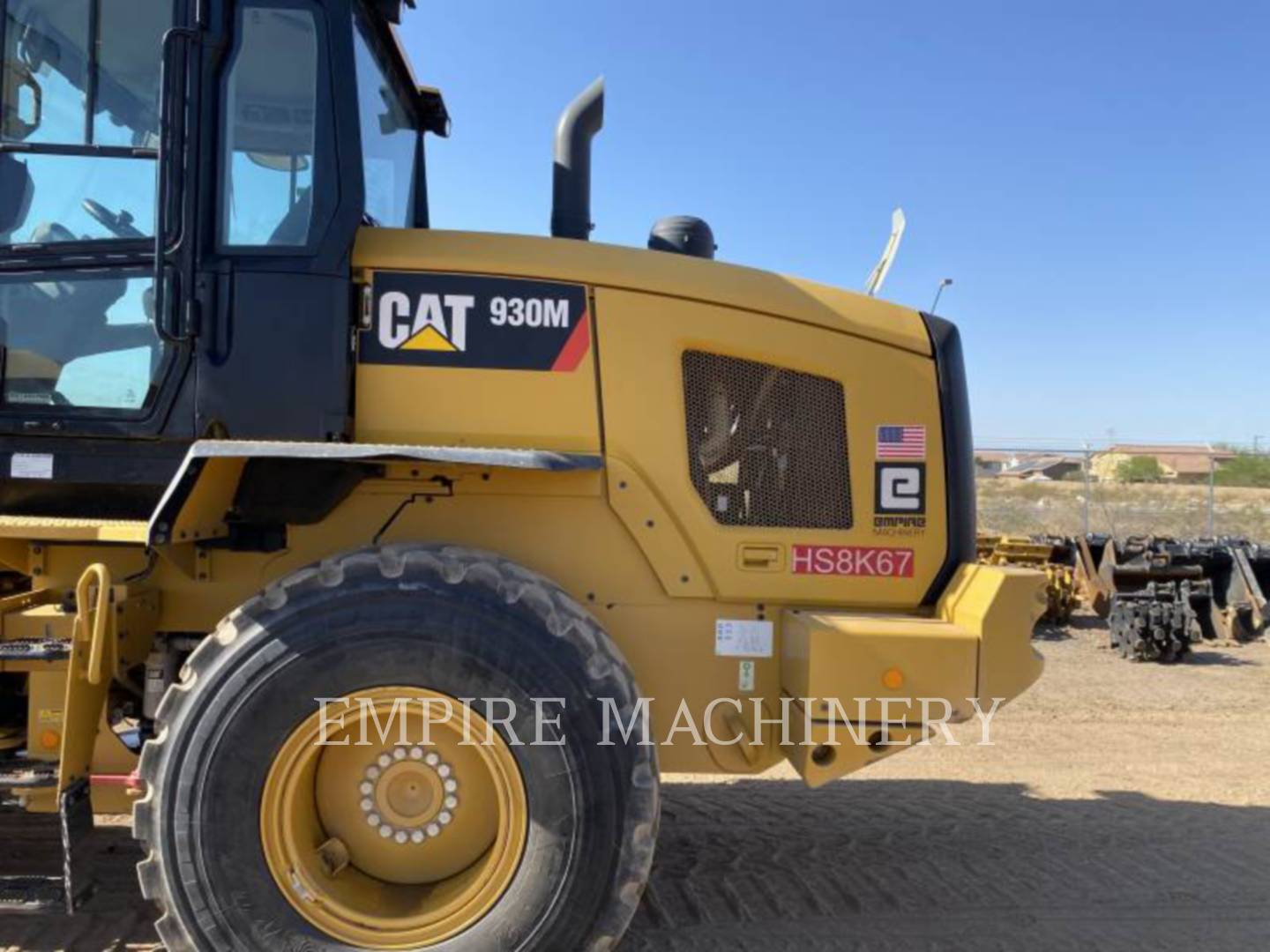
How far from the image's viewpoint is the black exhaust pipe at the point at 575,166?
3486 mm

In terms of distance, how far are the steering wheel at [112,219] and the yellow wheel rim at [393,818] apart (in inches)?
65.1

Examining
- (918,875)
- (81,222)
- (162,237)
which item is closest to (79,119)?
(81,222)

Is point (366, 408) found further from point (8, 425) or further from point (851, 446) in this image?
point (851, 446)

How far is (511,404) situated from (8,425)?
1.58 meters

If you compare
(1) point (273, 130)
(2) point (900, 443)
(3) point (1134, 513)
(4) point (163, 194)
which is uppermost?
(1) point (273, 130)

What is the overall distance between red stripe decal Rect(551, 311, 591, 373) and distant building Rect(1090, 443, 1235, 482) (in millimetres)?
15920

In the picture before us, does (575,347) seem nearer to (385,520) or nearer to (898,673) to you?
(385,520)

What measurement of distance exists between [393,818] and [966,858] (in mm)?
2601

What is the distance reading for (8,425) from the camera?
113 inches

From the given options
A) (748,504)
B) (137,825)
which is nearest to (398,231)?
(748,504)

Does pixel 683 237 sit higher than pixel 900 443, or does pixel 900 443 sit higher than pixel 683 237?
pixel 683 237

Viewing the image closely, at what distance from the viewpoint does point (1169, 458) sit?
4003 cm

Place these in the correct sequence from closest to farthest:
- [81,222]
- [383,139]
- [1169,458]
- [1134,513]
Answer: [81,222]
[383,139]
[1134,513]
[1169,458]

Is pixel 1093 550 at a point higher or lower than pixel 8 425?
lower
